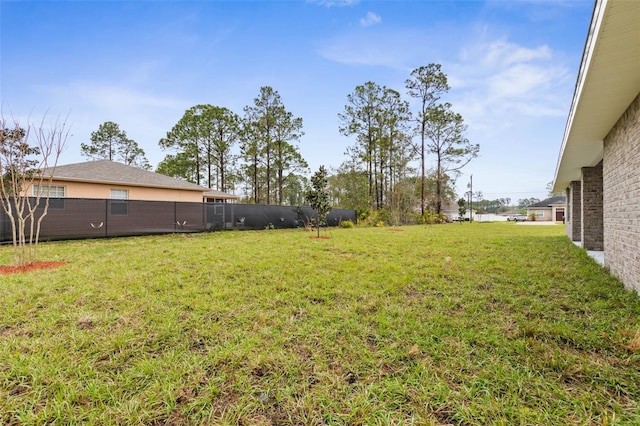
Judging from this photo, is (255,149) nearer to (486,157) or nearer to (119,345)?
(486,157)

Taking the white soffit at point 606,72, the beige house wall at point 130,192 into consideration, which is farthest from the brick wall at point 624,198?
the beige house wall at point 130,192

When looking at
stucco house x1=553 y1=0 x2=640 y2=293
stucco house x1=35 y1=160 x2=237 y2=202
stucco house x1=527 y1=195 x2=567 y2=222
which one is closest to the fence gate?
stucco house x1=35 y1=160 x2=237 y2=202

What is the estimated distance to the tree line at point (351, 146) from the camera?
21625 mm

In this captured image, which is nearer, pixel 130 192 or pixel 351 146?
pixel 130 192

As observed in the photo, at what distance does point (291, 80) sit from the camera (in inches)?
460

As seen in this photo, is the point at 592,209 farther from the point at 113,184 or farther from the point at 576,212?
the point at 113,184

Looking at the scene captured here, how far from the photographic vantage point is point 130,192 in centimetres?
1377

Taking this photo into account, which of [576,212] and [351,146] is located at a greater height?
[351,146]

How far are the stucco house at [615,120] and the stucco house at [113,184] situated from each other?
14.4m

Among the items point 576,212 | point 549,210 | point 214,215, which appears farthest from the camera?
point 549,210

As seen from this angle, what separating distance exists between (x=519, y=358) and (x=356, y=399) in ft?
4.21

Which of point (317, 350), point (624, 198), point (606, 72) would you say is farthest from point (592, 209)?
point (317, 350)

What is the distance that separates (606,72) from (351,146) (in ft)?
70.9

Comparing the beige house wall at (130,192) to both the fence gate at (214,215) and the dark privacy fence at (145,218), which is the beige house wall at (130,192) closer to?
the dark privacy fence at (145,218)
